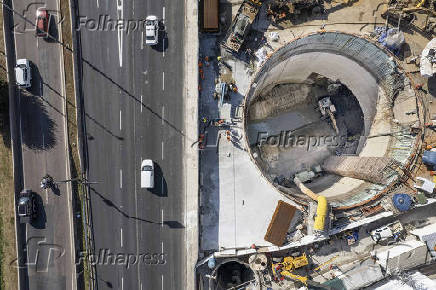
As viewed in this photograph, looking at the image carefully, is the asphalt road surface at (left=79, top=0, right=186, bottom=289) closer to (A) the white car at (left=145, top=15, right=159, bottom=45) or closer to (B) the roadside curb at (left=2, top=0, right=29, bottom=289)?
(A) the white car at (left=145, top=15, right=159, bottom=45)

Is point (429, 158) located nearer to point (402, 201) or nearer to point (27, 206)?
point (402, 201)

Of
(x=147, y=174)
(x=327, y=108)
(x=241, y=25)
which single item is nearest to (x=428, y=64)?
(x=327, y=108)

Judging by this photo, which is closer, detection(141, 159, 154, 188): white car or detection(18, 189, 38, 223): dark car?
detection(18, 189, 38, 223): dark car

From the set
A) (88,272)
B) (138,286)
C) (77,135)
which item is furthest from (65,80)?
(138,286)

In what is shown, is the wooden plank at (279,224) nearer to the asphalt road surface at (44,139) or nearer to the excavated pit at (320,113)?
the excavated pit at (320,113)

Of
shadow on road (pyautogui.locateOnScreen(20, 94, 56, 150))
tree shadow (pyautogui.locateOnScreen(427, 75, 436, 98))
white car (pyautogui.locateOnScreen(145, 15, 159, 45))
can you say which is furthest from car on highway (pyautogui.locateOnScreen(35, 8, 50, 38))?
tree shadow (pyautogui.locateOnScreen(427, 75, 436, 98))
